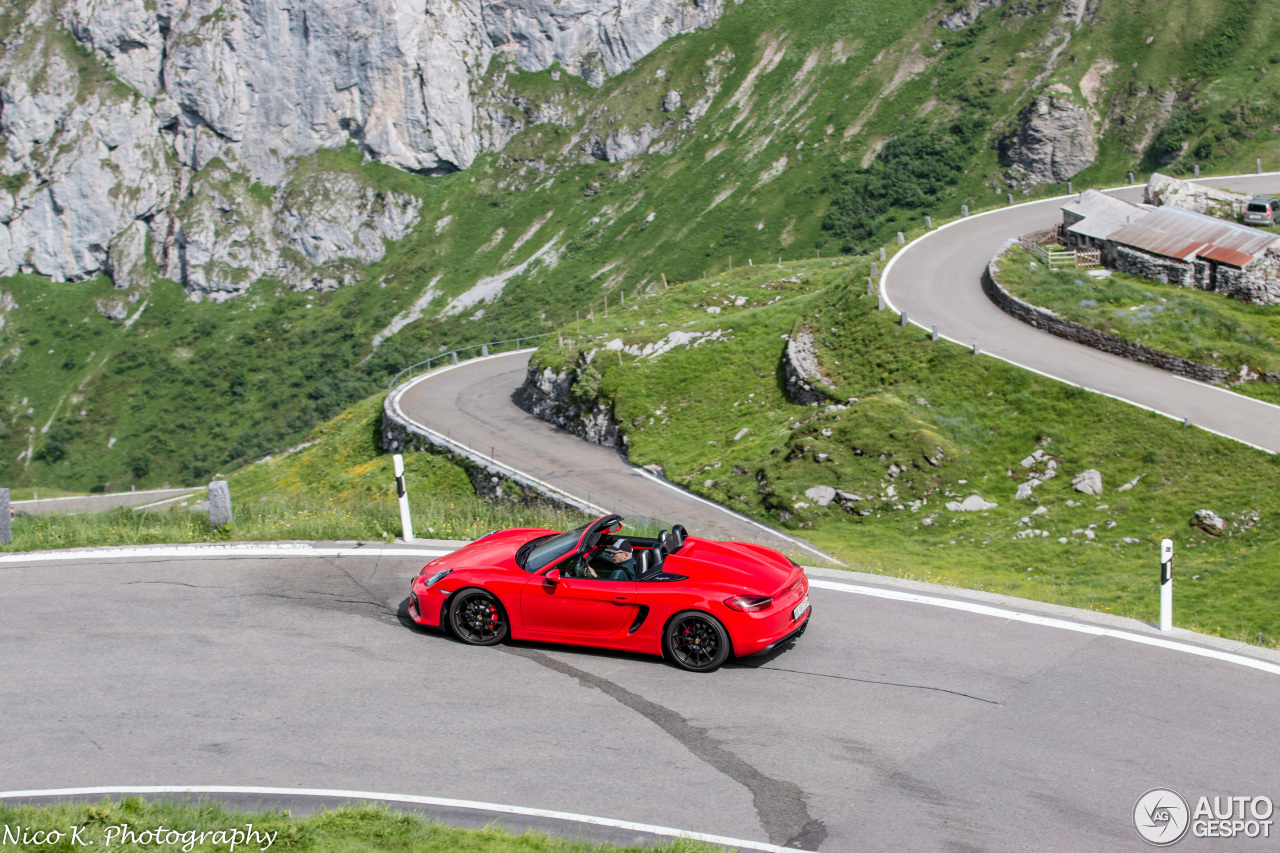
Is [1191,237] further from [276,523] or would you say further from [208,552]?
[208,552]

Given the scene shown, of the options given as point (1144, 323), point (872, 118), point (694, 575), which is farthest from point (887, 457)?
point (872, 118)

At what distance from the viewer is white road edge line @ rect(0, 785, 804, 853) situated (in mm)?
6781

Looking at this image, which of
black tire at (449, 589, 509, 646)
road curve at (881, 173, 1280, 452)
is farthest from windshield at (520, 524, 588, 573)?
road curve at (881, 173, 1280, 452)

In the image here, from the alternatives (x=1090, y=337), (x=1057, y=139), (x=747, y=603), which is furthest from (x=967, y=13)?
(x=747, y=603)

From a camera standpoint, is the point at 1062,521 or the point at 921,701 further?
the point at 1062,521

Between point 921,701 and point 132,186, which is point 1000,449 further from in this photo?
point 132,186

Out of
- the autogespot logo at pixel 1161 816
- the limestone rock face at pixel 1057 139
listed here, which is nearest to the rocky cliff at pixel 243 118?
the limestone rock face at pixel 1057 139

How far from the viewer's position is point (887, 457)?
2458 cm

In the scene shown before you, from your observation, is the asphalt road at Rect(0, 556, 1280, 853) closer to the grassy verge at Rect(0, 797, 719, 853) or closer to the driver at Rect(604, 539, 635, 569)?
the grassy verge at Rect(0, 797, 719, 853)

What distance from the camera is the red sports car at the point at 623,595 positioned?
375 inches

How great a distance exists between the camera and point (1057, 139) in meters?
86.4

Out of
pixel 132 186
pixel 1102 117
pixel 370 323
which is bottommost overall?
pixel 370 323

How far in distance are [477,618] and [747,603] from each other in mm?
3146

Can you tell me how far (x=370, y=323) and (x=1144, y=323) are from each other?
4436 inches
